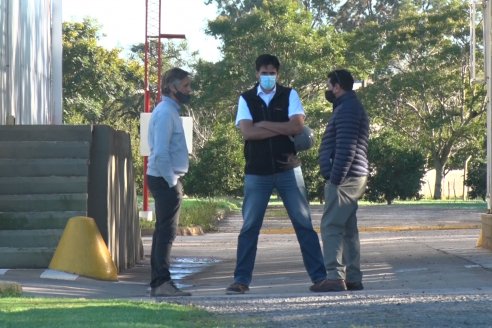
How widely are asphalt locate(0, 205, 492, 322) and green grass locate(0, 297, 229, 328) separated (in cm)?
74

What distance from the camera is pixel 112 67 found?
2275 inches

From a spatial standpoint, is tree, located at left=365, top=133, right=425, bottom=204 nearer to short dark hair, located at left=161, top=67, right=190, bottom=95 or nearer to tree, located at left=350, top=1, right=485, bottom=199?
tree, located at left=350, top=1, right=485, bottom=199

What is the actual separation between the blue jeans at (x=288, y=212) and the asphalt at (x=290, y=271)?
9.9 inches

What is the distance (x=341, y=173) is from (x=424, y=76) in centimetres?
4006

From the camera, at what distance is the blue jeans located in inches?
408

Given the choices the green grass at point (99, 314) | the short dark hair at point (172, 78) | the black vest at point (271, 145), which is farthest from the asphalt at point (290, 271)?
the short dark hair at point (172, 78)

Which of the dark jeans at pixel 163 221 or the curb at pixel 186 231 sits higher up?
the dark jeans at pixel 163 221

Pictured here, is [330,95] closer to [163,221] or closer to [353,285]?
[353,285]

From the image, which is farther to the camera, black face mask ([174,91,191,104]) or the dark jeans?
black face mask ([174,91,191,104])

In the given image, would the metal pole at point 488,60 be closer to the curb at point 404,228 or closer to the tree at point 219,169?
the curb at point 404,228

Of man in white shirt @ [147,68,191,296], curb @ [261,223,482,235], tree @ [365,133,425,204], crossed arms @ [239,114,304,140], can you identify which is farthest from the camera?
tree @ [365,133,425,204]

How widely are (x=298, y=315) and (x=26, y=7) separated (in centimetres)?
1220

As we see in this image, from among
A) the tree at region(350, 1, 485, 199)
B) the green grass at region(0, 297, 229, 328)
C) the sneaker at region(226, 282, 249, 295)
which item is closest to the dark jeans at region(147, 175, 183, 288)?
the sneaker at region(226, 282, 249, 295)

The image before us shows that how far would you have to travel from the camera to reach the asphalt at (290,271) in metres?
10.5
